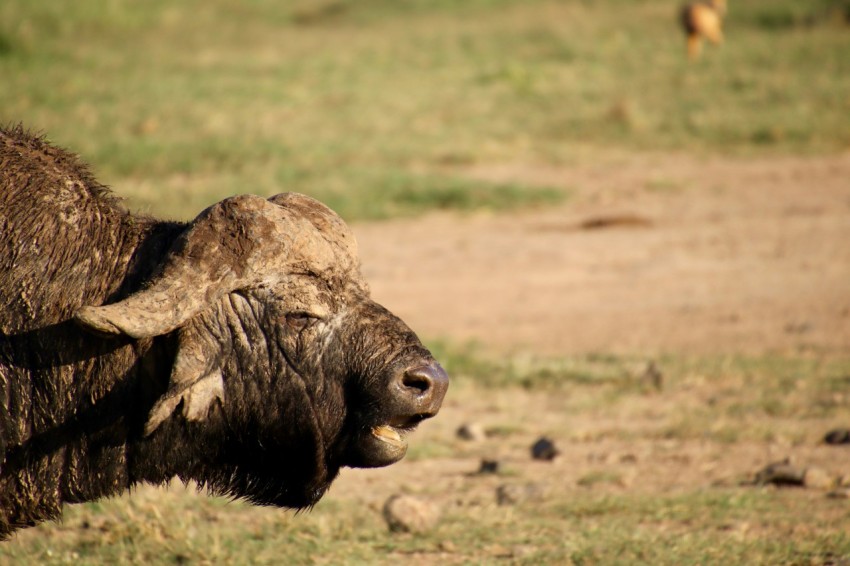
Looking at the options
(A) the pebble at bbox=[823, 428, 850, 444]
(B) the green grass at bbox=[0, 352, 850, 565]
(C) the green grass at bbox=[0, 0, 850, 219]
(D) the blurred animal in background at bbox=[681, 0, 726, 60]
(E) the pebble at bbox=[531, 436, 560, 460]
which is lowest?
(B) the green grass at bbox=[0, 352, 850, 565]

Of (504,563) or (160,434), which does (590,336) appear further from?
(160,434)

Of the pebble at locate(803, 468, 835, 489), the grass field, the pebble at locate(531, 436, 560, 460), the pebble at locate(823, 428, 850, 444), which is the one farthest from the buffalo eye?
the pebble at locate(823, 428, 850, 444)

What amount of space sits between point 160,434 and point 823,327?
6.41 metres

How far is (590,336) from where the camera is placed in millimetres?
9195

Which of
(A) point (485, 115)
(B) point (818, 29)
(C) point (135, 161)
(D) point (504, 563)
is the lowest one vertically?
(D) point (504, 563)

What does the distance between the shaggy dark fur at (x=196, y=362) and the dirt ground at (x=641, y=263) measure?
4.87 m

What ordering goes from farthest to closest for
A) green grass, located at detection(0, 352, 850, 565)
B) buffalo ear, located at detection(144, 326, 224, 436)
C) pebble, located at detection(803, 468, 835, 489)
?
pebble, located at detection(803, 468, 835, 489) < green grass, located at detection(0, 352, 850, 565) < buffalo ear, located at detection(144, 326, 224, 436)

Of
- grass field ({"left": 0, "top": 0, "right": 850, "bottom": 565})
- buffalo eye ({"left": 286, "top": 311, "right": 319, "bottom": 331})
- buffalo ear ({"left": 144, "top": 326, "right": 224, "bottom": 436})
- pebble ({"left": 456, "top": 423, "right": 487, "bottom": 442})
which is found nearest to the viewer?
buffalo ear ({"left": 144, "top": 326, "right": 224, "bottom": 436})

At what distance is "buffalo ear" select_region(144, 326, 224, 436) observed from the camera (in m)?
3.82

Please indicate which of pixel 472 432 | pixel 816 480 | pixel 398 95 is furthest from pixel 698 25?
pixel 816 480

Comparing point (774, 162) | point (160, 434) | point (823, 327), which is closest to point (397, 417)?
point (160, 434)

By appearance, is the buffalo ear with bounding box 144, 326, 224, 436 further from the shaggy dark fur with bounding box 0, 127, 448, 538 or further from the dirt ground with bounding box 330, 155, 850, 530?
the dirt ground with bounding box 330, 155, 850, 530

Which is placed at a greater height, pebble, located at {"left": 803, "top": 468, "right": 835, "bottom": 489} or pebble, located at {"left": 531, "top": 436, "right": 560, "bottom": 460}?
pebble, located at {"left": 803, "top": 468, "right": 835, "bottom": 489}

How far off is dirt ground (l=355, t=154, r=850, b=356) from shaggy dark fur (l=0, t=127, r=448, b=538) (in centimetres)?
487
